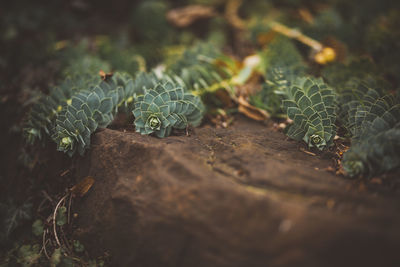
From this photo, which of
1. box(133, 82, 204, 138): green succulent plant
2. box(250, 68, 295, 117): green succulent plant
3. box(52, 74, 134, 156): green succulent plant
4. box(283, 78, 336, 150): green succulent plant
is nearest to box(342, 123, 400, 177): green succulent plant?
box(283, 78, 336, 150): green succulent plant

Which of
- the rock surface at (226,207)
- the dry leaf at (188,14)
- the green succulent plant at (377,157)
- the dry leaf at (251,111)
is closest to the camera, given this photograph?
the rock surface at (226,207)

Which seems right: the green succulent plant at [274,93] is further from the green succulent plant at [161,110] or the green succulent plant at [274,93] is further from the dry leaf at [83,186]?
the dry leaf at [83,186]

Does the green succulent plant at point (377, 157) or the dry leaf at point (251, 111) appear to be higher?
the green succulent plant at point (377, 157)

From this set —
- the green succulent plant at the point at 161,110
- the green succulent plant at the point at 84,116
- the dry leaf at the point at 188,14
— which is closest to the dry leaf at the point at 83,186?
the green succulent plant at the point at 84,116

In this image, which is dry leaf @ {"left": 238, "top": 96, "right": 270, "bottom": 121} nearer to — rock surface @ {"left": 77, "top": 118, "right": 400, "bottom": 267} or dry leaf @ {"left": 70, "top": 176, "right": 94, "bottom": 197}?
rock surface @ {"left": 77, "top": 118, "right": 400, "bottom": 267}

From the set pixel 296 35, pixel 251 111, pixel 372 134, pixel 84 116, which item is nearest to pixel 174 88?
pixel 84 116
